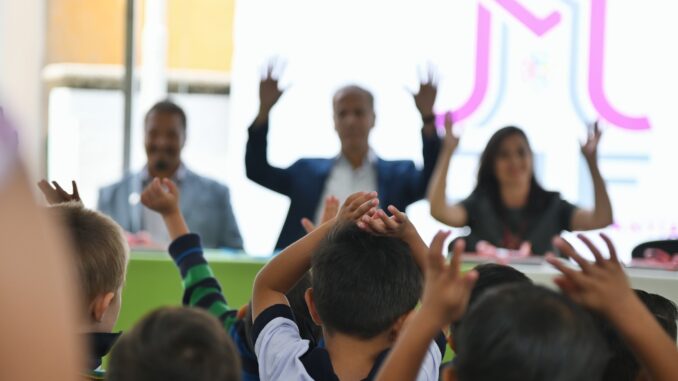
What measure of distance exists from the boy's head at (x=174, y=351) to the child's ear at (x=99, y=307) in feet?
1.60

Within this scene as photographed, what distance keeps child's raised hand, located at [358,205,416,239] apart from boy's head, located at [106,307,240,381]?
43cm

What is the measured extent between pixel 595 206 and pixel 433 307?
2.18 m

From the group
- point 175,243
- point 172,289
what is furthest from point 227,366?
point 172,289

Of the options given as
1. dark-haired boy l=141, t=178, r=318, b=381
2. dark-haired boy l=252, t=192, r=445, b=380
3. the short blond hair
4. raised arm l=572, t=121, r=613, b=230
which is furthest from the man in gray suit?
dark-haired boy l=252, t=192, r=445, b=380

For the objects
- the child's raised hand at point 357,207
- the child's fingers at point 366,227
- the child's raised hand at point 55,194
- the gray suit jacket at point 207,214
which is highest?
the child's raised hand at point 357,207

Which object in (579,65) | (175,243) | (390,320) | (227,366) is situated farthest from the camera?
(579,65)

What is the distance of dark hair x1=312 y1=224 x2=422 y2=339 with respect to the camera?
1266 mm

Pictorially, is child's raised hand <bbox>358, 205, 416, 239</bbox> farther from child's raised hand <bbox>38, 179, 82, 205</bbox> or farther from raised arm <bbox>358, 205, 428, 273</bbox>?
child's raised hand <bbox>38, 179, 82, 205</bbox>

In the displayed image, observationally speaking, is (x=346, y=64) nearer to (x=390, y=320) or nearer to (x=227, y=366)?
(x=390, y=320)

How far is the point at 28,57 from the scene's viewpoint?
5859mm

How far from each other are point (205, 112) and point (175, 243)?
4.12 meters

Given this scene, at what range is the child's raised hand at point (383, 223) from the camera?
1.31 meters

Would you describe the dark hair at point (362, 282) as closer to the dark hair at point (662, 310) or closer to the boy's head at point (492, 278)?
the boy's head at point (492, 278)

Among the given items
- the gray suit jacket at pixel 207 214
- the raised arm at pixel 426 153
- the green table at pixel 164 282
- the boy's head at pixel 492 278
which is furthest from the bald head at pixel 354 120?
the boy's head at pixel 492 278
